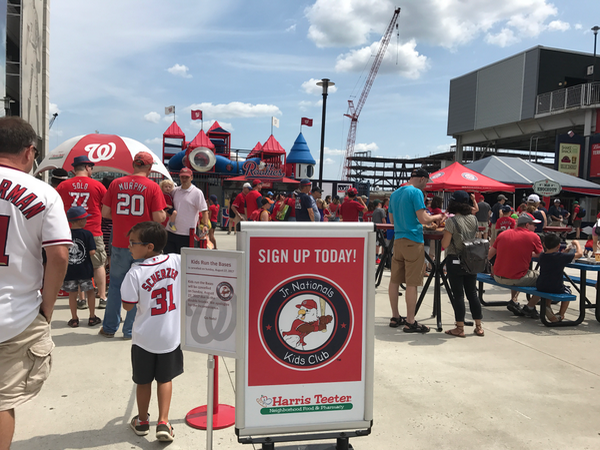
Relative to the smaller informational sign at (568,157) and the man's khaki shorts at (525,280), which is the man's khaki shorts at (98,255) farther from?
the smaller informational sign at (568,157)

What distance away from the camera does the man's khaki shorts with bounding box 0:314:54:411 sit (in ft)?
6.94

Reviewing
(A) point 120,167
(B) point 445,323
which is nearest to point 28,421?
(A) point 120,167

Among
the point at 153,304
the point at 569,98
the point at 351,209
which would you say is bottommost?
the point at 153,304

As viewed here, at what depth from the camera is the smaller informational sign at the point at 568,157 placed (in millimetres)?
28984

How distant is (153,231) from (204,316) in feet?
2.72

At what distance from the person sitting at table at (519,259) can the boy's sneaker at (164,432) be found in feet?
17.0

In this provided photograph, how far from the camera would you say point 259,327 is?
2311 millimetres

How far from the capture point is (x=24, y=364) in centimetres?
218

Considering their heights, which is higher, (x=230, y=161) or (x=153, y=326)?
(x=230, y=161)

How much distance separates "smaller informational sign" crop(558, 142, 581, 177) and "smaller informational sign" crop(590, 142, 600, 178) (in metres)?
0.81

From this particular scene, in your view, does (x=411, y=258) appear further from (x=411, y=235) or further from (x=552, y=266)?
(x=552, y=266)

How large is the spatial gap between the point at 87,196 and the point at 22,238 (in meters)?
3.74

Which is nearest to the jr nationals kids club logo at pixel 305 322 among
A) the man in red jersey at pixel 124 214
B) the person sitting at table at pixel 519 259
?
the man in red jersey at pixel 124 214

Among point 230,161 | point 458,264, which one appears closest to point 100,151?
point 458,264
